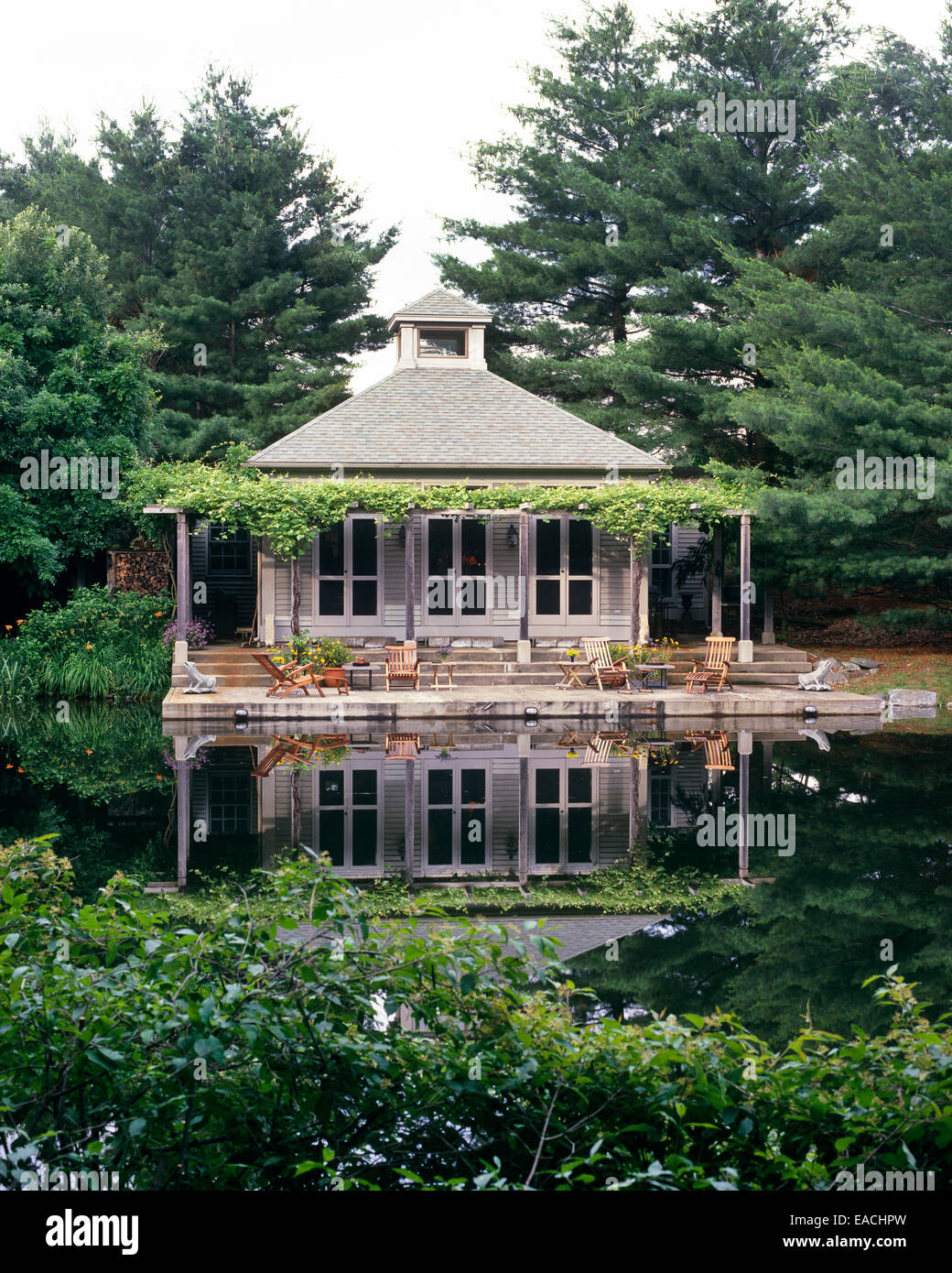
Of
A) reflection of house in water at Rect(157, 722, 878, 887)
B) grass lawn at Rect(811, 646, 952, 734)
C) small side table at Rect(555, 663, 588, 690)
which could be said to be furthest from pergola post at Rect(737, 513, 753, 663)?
reflection of house in water at Rect(157, 722, 878, 887)

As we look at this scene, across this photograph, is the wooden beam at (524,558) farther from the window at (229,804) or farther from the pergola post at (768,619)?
the window at (229,804)

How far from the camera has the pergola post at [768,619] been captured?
24797 mm

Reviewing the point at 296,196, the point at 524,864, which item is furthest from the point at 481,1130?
the point at 296,196

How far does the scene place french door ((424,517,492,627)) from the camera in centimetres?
2256

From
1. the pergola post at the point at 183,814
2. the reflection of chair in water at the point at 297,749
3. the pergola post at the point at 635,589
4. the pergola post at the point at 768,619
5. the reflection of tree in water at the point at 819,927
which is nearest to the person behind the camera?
the reflection of tree in water at the point at 819,927

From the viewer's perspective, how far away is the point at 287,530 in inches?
797

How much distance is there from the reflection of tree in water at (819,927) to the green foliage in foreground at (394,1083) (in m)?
2.14

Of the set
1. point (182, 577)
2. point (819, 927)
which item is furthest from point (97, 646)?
point (819, 927)

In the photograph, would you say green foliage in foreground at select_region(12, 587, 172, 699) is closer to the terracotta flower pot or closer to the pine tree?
the terracotta flower pot

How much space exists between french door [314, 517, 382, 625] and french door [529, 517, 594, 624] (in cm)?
307

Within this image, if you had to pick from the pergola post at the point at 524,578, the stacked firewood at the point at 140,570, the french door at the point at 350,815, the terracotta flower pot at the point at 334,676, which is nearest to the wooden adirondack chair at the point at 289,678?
the terracotta flower pot at the point at 334,676
